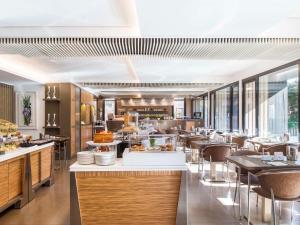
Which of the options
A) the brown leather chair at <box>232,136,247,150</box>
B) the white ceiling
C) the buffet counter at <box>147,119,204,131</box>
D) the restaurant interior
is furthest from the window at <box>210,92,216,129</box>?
the white ceiling

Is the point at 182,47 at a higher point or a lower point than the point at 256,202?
higher

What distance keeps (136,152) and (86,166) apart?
594 millimetres

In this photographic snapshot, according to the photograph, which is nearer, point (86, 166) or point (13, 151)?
point (86, 166)

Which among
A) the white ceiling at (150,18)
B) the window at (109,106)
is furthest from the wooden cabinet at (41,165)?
the window at (109,106)

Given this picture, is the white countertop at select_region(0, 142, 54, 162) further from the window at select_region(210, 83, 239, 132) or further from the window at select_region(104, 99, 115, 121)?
the window at select_region(104, 99, 115, 121)

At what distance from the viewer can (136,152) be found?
3680 millimetres

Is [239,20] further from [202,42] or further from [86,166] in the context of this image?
[86,166]

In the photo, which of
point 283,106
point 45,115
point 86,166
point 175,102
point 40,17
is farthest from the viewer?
point 175,102

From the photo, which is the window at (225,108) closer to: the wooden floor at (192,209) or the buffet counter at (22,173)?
the wooden floor at (192,209)

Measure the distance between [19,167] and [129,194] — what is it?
2.64 metres

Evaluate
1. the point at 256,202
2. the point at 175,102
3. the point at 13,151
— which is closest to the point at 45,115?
the point at 13,151

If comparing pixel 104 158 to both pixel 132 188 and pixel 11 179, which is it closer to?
pixel 132 188

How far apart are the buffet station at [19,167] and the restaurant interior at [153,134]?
0.8 inches

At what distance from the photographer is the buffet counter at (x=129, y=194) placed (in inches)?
142
